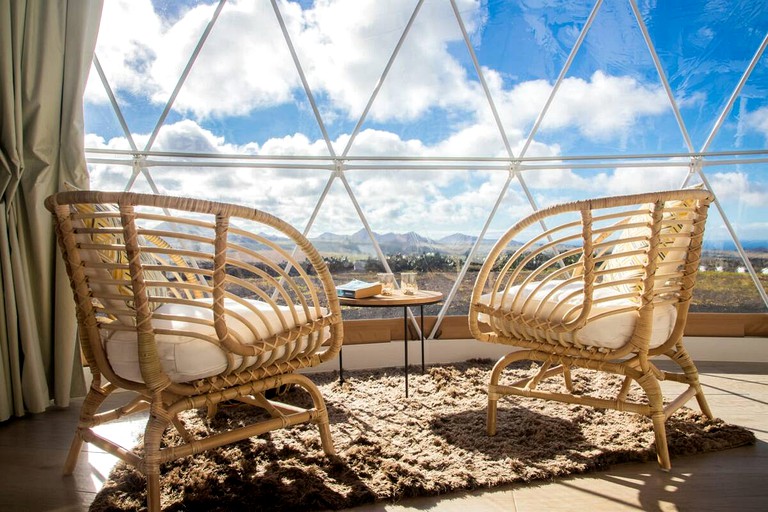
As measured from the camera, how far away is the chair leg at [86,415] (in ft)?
6.63

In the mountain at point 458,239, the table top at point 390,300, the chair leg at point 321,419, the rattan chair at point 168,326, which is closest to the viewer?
A: the rattan chair at point 168,326

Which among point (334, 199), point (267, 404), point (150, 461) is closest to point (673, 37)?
point (334, 199)

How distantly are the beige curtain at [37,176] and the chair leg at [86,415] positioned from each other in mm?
887

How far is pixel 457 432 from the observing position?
2420mm

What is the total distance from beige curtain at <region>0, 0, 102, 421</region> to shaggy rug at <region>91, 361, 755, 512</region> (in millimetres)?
918

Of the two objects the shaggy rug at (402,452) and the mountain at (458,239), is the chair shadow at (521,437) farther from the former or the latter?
the mountain at (458,239)

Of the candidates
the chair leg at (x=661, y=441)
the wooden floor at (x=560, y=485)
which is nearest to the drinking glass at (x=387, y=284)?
the wooden floor at (x=560, y=485)

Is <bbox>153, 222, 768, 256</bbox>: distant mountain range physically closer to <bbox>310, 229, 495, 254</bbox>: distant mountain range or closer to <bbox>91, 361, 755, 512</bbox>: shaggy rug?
<bbox>310, 229, 495, 254</bbox>: distant mountain range

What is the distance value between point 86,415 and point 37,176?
1500 mm

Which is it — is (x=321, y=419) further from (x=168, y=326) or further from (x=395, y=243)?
(x=395, y=243)

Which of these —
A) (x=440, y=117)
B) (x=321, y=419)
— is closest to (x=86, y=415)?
(x=321, y=419)

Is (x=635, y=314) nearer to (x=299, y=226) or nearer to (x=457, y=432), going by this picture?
(x=457, y=432)

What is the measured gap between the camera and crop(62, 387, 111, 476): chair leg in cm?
202

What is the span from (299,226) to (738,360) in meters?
3.52
